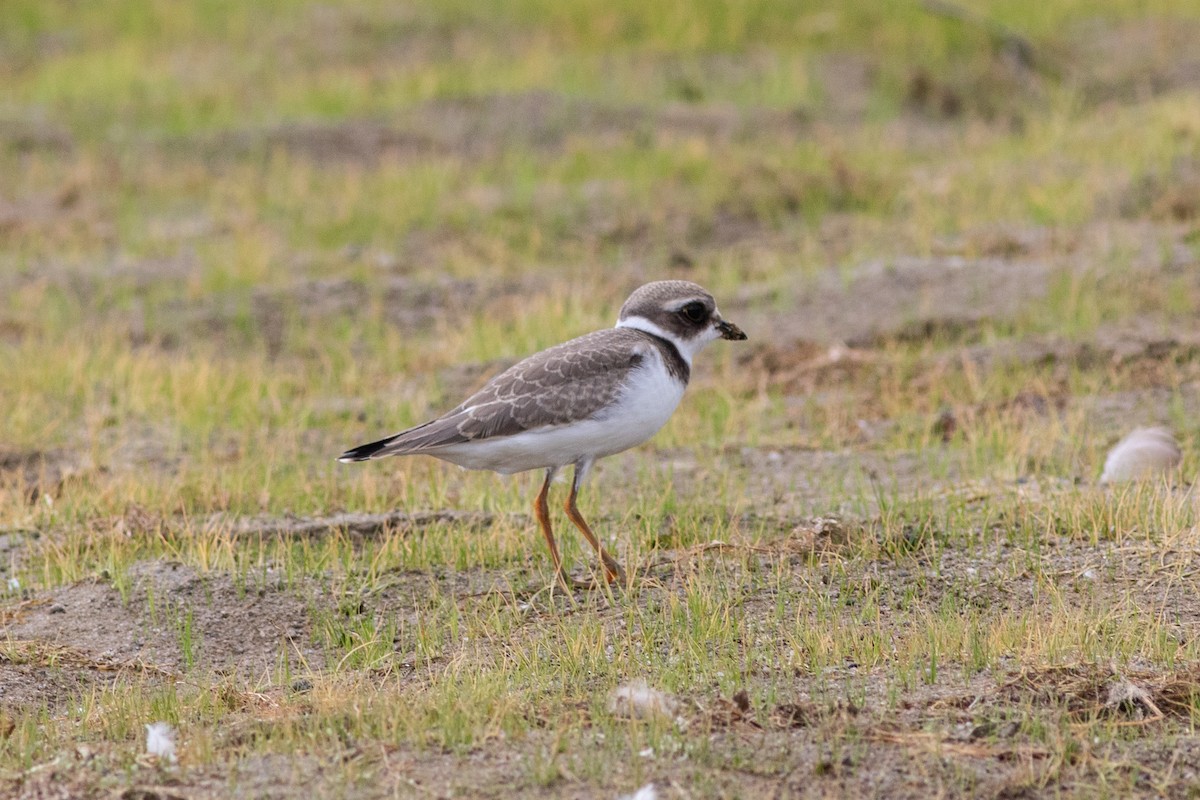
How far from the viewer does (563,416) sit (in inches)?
267

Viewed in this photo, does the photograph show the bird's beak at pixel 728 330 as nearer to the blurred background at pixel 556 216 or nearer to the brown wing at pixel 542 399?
the brown wing at pixel 542 399

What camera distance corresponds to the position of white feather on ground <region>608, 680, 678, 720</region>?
5.26 m

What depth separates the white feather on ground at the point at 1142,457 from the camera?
819 cm

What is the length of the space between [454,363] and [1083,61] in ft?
42.6

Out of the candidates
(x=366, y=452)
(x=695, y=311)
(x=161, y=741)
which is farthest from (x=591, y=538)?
(x=161, y=741)

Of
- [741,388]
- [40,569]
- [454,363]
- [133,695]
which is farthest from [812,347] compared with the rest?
[133,695]

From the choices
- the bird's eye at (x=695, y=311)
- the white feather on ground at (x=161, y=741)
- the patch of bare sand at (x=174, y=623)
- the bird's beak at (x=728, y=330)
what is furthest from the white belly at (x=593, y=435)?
the white feather on ground at (x=161, y=741)

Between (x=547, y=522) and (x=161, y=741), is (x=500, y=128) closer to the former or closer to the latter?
(x=547, y=522)

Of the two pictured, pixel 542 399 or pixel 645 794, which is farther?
pixel 542 399

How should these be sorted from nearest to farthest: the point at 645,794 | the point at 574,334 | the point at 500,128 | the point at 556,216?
1. the point at 645,794
2. the point at 574,334
3. the point at 556,216
4. the point at 500,128

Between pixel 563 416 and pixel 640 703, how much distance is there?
1753mm

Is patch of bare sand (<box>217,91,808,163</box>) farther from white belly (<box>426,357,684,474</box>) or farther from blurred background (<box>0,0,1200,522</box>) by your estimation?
white belly (<box>426,357,684,474</box>)

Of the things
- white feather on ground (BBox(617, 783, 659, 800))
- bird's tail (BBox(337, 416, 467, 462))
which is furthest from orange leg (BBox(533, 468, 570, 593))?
white feather on ground (BBox(617, 783, 659, 800))

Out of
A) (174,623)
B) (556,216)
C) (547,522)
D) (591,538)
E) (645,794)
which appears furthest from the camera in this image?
(556,216)
